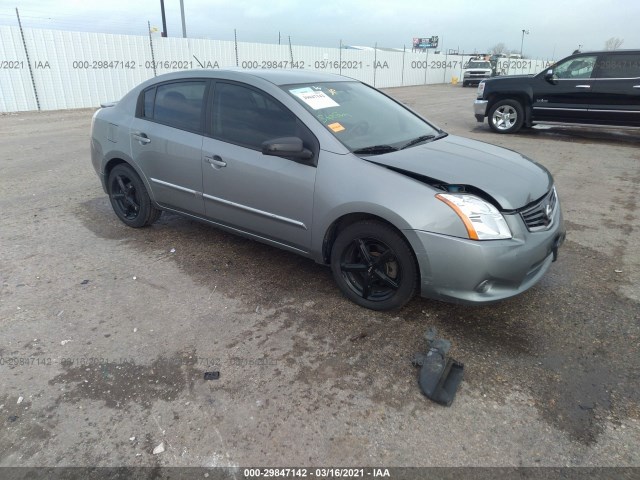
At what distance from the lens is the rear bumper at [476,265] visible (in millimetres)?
2795

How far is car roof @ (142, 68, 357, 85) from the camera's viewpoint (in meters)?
3.79

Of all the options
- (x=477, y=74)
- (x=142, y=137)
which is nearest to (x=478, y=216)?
(x=142, y=137)

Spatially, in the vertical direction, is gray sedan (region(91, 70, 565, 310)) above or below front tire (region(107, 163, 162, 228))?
above

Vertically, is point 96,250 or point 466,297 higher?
point 466,297

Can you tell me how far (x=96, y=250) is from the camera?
4.45 metres

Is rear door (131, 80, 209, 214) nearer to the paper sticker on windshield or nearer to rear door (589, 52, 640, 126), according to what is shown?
the paper sticker on windshield

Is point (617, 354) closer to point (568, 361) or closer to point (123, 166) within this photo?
point (568, 361)

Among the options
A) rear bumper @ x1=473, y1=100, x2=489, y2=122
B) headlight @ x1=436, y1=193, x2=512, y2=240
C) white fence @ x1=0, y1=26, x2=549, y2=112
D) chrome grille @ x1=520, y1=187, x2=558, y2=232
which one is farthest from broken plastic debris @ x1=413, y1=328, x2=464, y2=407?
white fence @ x1=0, y1=26, x2=549, y2=112

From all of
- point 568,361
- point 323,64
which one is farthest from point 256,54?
point 568,361

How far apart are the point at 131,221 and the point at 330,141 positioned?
2.71m

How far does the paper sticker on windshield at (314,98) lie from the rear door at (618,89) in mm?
8402

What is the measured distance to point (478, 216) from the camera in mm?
2854

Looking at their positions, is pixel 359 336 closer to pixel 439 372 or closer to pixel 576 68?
pixel 439 372

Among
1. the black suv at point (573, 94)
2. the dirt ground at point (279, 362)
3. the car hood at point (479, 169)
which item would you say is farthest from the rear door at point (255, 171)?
the black suv at point (573, 94)
